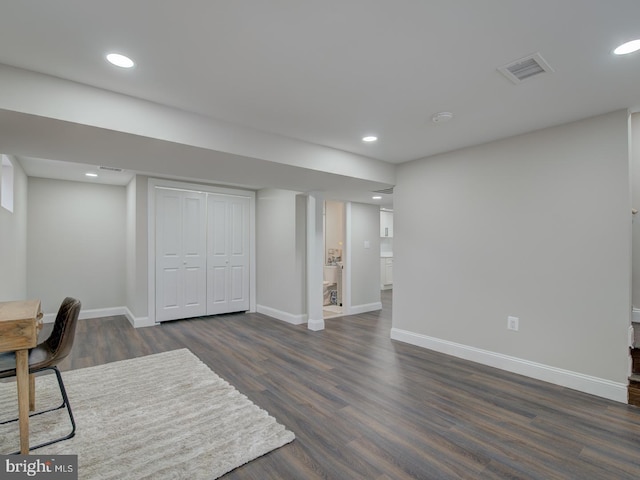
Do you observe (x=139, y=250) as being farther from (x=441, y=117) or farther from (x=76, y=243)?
(x=441, y=117)

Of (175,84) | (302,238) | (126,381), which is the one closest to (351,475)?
(126,381)

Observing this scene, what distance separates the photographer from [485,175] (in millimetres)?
3396

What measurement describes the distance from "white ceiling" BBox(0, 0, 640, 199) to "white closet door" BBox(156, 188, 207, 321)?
3089 millimetres

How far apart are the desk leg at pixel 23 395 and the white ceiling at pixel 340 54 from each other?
5.82 ft

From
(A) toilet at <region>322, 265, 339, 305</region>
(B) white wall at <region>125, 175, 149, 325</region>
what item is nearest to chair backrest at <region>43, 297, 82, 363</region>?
(B) white wall at <region>125, 175, 149, 325</region>

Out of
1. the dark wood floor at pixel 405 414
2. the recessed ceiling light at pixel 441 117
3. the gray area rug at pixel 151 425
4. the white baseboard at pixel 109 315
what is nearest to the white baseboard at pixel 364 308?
the dark wood floor at pixel 405 414

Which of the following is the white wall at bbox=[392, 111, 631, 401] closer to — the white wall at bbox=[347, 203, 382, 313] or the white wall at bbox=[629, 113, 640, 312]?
the white wall at bbox=[629, 113, 640, 312]

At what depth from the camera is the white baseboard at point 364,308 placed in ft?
19.6

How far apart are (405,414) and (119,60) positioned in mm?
3023

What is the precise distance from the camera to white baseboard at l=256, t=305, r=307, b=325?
5.19 meters

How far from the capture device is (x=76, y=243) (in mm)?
5461

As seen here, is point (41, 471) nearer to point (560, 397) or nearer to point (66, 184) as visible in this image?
point (560, 397)

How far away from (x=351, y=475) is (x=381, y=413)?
707 millimetres

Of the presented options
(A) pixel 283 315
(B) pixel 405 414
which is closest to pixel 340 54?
(B) pixel 405 414
